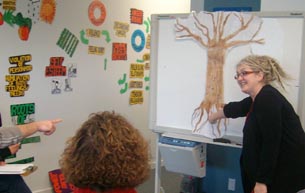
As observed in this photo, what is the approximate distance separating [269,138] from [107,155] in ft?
3.83

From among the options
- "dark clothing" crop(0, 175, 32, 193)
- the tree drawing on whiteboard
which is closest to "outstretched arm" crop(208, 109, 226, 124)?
the tree drawing on whiteboard

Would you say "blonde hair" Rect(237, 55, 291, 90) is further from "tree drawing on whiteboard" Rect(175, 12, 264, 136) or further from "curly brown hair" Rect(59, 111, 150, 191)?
"curly brown hair" Rect(59, 111, 150, 191)

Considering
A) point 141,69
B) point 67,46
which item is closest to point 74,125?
point 67,46

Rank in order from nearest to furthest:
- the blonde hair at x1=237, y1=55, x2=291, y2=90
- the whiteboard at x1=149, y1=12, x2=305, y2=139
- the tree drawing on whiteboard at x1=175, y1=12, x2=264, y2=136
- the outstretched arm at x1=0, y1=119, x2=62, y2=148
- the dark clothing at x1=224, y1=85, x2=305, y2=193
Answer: the outstretched arm at x1=0, y1=119, x2=62, y2=148, the dark clothing at x1=224, y1=85, x2=305, y2=193, the blonde hair at x1=237, y1=55, x2=291, y2=90, the whiteboard at x1=149, y1=12, x2=305, y2=139, the tree drawing on whiteboard at x1=175, y1=12, x2=264, y2=136

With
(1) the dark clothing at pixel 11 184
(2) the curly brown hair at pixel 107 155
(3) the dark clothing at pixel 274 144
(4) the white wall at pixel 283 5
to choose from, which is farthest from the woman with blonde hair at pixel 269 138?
(1) the dark clothing at pixel 11 184

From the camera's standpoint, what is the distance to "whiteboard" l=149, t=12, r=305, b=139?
7.94 feet

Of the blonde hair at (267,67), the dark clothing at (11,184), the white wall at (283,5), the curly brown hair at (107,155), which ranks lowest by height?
the dark clothing at (11,184)

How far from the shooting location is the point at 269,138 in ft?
6.56

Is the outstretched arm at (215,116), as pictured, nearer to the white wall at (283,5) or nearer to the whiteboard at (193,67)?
the whiteboard at (193,67)

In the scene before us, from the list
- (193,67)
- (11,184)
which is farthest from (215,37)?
(11,184)

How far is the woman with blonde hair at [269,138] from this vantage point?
6.58ft

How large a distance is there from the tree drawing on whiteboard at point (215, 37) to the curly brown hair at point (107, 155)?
1617 millimetres

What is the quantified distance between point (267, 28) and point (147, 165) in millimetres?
1634

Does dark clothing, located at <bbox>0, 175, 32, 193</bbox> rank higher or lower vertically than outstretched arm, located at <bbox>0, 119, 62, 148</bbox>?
lower
